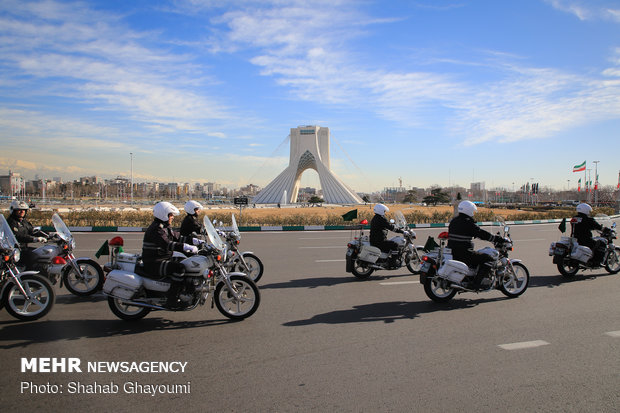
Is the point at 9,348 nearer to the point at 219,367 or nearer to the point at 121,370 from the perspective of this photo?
the point at 121,370

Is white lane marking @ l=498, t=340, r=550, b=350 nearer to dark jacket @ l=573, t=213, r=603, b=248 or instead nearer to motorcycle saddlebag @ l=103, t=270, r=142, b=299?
motorcycle saddlebag @ l=103, t=270, r=142, b=299

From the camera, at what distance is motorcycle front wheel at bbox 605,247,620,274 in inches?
334

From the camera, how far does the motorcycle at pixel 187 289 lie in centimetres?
495

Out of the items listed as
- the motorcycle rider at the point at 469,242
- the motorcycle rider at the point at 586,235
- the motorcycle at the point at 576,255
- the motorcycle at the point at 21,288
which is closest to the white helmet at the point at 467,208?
the motorcycle rider at the point at 469,242

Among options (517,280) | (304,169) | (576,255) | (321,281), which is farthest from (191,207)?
(304,169)

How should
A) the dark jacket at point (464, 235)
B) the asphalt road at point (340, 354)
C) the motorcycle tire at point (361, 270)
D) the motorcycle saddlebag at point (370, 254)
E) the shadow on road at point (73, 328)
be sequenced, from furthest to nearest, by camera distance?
1. the motorcycle tire at point (361, 270)
2. the motorcycle saddlebag at point (370, 254)
3. the dark jacket at point (464, 235)
4. the shadow on road at point (73, 328)
5. the asphalt road at point (340, 354)

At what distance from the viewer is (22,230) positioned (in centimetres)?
636

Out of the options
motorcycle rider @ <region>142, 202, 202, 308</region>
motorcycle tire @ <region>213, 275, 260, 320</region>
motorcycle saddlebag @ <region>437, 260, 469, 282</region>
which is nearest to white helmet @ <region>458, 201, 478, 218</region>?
motorcycle saddlebag @ <region>437, 260, 469, 282</region>

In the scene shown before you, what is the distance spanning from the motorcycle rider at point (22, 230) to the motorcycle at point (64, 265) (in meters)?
0.08

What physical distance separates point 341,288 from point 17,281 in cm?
480

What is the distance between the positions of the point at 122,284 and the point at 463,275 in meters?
4.68

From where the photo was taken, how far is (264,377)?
11.6 feet

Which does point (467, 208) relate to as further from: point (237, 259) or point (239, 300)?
point (237, 259)

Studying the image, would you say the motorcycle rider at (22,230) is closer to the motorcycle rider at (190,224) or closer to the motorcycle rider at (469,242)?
the motorcycle rider at (190,224)
